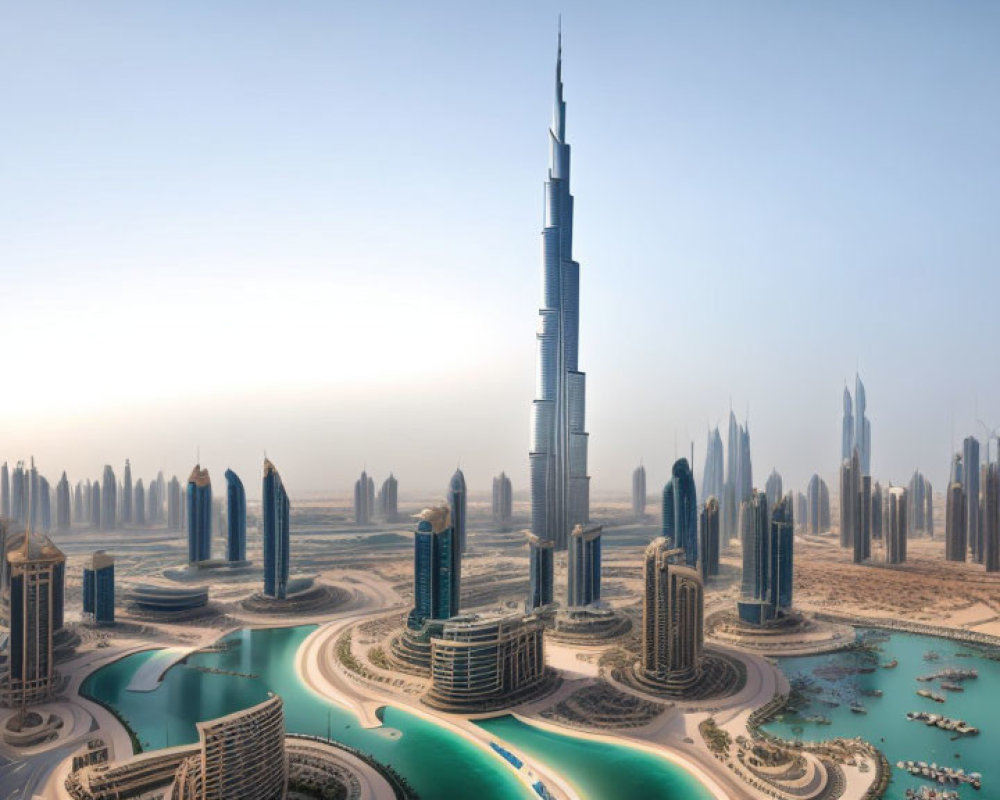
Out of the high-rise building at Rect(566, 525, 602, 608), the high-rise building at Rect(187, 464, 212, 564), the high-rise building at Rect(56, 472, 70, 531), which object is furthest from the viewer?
the high-rise building at Rect(56, 472, 70, 531)

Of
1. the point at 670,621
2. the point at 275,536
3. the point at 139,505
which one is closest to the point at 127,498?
the point at 139,505

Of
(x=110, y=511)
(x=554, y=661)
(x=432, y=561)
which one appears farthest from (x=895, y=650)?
(x=110, y=511)

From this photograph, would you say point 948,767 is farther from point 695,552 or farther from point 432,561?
point 695,552

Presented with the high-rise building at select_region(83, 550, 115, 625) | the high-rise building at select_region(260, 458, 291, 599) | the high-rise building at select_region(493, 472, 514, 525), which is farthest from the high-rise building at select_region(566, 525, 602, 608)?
the high-rise building at select_region(493, 472, 514, 525)

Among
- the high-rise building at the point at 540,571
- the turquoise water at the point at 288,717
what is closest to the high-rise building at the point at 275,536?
the turquoise water at the point at 288,717

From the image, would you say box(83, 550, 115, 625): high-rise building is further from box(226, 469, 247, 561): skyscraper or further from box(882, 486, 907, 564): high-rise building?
box(882, 486, 907, 564): high-rise building

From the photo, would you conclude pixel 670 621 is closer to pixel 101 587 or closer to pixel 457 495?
pixel 457 495

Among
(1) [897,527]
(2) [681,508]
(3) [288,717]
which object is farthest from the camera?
(1) [897,527]
